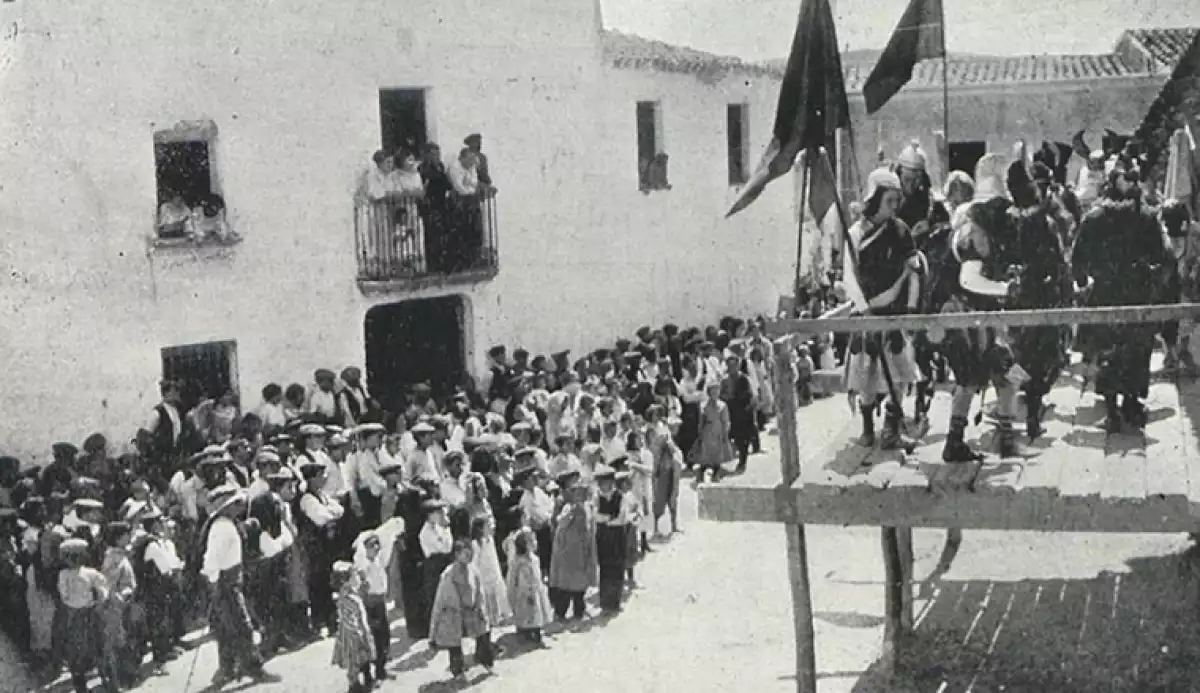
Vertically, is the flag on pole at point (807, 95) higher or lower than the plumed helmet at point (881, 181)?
higher

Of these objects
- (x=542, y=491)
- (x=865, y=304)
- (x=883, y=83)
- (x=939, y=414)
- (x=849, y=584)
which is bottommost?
(x=849, y=584)

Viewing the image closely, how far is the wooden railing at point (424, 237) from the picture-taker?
60.3 ft

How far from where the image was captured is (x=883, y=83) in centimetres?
1035

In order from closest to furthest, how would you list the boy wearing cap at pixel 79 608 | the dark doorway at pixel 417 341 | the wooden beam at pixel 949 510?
the wooden beam at pixel 949 510 < the boy wearing cap at pixel 79 608 < the dark doorway at pixel 417 341

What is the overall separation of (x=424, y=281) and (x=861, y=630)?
8.26 meters

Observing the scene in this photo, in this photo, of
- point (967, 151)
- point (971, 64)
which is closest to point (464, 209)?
point (967, 151)

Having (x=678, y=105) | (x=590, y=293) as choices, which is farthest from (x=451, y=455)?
(x=678, y=105)

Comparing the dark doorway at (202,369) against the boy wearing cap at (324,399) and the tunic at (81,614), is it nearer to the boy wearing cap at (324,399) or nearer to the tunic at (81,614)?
the boy wearing cap at (324,399)

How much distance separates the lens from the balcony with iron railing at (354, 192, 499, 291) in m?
18.4

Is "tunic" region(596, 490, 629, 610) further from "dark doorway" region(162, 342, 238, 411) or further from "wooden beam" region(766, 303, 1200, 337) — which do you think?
"wooden beam" region(766, 303, 1200, 337)

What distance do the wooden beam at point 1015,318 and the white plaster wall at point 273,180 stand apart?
9275 mm

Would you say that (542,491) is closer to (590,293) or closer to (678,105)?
(590,293)

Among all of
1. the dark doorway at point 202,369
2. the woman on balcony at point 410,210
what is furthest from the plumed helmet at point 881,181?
the woman on balcony at point 410,210

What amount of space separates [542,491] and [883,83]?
18.5 ft
